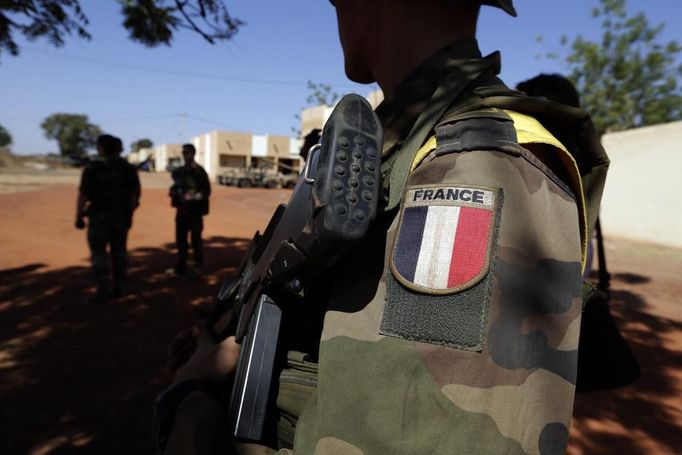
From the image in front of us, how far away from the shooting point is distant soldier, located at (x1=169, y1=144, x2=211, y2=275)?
20.3 ft

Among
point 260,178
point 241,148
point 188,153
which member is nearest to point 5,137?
point 241,148

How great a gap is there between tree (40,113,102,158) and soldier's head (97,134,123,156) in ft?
240

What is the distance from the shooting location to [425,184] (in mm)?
625

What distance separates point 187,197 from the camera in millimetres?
6168

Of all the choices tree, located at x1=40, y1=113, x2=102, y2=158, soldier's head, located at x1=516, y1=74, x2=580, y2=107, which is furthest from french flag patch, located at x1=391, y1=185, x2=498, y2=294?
tree, located at x1=40, y1=113, x2=102, y2=158

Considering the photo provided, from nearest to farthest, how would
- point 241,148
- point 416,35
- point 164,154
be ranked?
point 416,35
point 241,148
point 164,154

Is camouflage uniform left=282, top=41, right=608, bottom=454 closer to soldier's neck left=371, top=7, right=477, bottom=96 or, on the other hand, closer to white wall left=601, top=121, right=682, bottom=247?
soldier's neck left=371, top=7, right=477, bottom=96

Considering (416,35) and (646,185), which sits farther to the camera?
(646,185)

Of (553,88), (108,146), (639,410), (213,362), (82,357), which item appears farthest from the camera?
(108,146)

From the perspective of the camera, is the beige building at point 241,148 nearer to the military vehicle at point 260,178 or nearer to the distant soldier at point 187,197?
the military vehicle at point 260,178

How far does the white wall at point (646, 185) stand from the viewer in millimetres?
11438

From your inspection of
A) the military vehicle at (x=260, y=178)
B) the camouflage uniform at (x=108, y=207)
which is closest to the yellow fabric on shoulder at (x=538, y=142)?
the camouflage uniform at (x=108, y=207)

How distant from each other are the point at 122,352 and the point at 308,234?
12.3 feet

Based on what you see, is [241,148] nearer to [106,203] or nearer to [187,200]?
[187,200]
